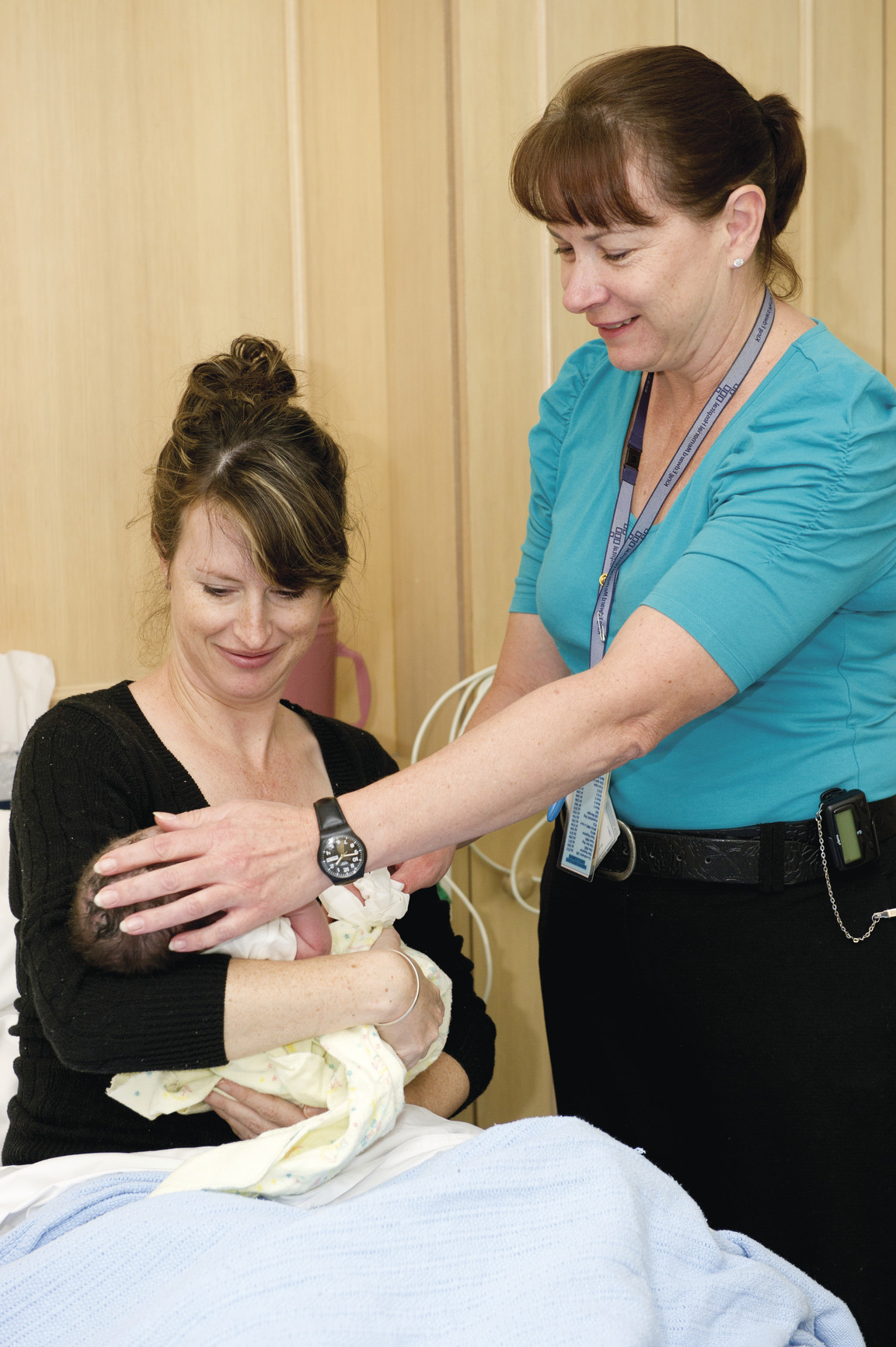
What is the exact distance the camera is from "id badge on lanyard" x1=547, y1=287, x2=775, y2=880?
4.48ft

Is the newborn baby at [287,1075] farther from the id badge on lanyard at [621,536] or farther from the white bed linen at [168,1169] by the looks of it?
the id badge on lanyard at [621,536]

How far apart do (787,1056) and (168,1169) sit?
2.34 feet

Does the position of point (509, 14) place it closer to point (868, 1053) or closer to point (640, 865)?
point (640, 865)

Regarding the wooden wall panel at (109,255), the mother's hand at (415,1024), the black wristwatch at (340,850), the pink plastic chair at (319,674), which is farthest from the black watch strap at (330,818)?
the wooden wall panel at (109,255)

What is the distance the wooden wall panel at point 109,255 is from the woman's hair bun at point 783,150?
1372 mm

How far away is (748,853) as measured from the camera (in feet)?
4.50

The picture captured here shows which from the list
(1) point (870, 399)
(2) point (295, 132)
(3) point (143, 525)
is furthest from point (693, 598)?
(2) point (295, 132)

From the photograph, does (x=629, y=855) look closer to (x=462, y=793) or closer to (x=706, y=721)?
(x=706, y=721)

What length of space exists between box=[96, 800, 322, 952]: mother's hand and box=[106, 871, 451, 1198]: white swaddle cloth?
0.58 feet

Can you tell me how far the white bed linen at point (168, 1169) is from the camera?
3.72ft

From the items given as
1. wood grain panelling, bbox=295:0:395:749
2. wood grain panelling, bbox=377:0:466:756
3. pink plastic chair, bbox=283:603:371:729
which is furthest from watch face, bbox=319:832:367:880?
wood grain panelling, bbox=295:0:395:749

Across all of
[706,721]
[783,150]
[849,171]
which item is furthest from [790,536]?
[849,171]

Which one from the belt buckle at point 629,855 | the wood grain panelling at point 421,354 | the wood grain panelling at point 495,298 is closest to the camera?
the belt buckle at point 629,855

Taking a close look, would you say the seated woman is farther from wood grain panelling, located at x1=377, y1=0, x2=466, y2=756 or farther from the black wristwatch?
wood grain panelling, located at x1=377, y1=0, x2=466, y2=756
